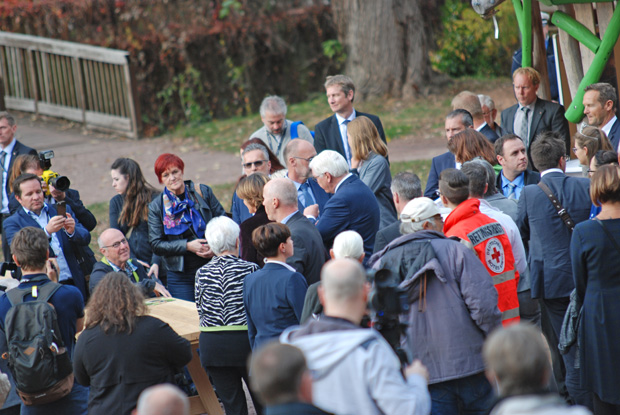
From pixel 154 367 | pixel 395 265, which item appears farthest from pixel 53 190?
pixel 395 265

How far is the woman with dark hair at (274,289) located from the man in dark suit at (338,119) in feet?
11.7

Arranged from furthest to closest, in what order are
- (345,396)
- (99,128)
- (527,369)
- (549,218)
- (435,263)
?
(99,128)
(549,218)
(435,263)
(345,396)
(527,369)

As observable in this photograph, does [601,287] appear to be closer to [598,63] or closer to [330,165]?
[330,165]

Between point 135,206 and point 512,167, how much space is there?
3.40 metres

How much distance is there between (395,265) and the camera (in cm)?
438

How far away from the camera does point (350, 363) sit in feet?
10.7

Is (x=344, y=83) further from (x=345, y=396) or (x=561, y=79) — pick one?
(x=345, y=396)

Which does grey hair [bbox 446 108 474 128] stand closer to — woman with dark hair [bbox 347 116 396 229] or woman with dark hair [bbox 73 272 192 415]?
woman with dark hair [bbox 347 116 396 229]

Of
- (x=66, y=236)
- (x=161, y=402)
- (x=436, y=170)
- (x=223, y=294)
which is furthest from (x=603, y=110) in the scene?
(x=161, y=402)

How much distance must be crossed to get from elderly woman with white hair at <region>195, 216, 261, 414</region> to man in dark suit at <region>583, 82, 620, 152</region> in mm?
3409

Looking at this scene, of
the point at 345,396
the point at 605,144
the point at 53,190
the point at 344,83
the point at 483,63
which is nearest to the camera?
the point at 345,396

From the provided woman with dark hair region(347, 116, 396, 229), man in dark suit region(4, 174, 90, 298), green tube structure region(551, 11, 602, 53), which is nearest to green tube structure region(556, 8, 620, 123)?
green tube structure region(551, 11, 602, 53)

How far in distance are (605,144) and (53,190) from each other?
4.59 meters

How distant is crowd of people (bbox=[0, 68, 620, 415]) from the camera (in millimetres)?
3277
